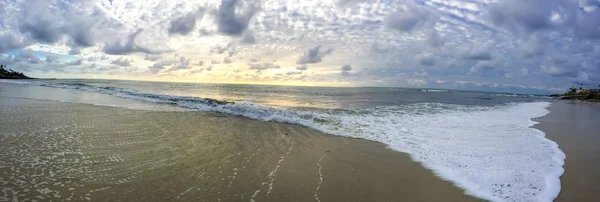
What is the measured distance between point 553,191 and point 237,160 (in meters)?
6.02

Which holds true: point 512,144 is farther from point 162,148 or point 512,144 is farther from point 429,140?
point 162,148

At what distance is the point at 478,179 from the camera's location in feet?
A: 19.2

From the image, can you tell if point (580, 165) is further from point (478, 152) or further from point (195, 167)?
point (195, 167)

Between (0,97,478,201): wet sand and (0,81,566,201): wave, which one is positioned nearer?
(0,97,478,201): wet sand

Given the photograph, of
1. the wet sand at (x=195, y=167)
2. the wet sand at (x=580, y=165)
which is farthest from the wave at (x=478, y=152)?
the wet sand at (x=195, y=167)

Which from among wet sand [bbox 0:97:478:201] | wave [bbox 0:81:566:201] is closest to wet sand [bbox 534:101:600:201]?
wave [bbox 0:81:566:201]

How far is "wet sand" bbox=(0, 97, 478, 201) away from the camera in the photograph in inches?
183

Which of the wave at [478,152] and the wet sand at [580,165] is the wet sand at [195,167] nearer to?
the wave at [478,152]

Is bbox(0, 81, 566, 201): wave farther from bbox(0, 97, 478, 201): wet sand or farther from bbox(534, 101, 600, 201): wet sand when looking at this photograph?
bbox(0, 97, 478, 201): wet sand

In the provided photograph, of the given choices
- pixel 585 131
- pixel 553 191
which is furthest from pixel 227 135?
pixel 585 131

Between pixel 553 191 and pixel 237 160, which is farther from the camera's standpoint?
pixel 237 160

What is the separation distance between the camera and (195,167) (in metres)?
5.98

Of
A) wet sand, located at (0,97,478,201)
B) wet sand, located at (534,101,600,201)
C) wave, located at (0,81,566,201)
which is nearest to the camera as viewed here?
wet sand, located at (0,97,478,201)

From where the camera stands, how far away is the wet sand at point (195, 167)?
15.3 ft
